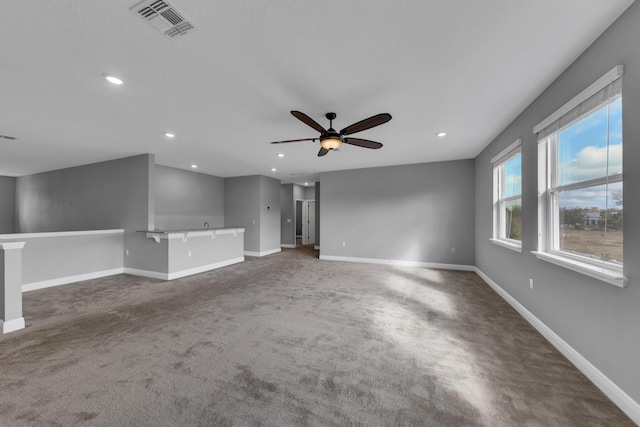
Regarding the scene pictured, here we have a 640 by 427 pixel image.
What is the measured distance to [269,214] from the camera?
25.6ft

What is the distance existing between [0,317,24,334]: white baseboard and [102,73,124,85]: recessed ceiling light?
2.76m

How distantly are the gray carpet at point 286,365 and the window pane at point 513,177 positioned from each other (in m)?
1.63

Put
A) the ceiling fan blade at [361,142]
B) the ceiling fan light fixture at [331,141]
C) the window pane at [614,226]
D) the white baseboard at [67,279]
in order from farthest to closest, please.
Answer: the white baseboard at [67,279] → the ceiling fan blade at [361,142] → the ceiling fan light fixture at [331,141] → the window pane at [614,226]

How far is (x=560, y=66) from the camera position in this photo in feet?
6.92

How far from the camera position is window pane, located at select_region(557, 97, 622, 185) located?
1.72 m

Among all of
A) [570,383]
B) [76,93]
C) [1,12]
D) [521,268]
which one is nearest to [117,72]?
[1,12]

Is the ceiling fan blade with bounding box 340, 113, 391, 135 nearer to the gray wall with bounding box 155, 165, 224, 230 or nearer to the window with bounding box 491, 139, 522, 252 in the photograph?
the window with bounding box 491, 139, 522, 252

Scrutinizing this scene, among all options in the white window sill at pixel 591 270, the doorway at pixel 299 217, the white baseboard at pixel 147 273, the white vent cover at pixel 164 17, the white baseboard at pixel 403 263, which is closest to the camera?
the white vent cover at pixel 164 17

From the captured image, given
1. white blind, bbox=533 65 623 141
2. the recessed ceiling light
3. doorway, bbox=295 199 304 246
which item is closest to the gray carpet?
white blind, bbox=533 65 623 141

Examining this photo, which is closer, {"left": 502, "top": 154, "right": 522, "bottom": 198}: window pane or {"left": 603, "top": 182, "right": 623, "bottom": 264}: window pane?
{"left": 603, "top": 182, "right": 623, "bottom": 264}: window pane

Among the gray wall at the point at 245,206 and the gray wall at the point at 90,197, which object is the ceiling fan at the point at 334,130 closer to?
the gray wall at the point at 90,197

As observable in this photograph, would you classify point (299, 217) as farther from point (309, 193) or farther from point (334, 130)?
point (334, 130)

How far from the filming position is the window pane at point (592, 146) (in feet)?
5.63

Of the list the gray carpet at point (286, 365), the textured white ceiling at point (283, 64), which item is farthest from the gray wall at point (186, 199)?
the gray carpet at point (286, 365)
